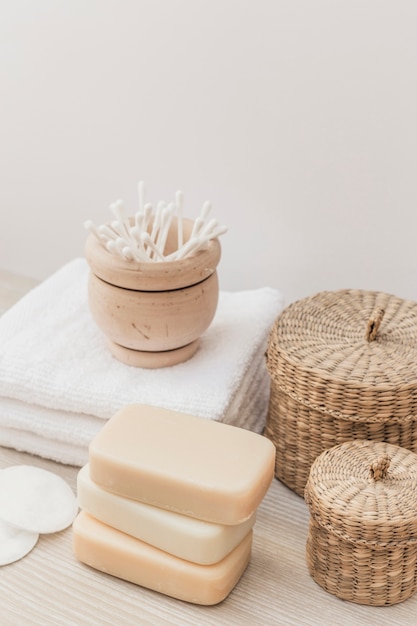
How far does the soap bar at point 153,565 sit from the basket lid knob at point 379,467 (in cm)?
13

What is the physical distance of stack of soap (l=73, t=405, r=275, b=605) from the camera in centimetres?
71

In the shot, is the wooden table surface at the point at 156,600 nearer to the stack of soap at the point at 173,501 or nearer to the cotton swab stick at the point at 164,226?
the stack of soap at the point at 173,501

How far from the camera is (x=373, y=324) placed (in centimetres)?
Result: 85

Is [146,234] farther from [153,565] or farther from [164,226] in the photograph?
[153,565]

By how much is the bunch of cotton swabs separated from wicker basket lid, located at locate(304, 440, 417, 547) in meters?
0.25

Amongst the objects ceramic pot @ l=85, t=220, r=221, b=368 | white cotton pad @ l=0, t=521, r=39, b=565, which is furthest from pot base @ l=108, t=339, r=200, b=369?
white cotton pad @ l=0, t=521, r=39, b=565

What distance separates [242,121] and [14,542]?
539mm

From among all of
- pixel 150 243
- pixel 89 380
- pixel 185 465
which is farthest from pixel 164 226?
pixel 185 465

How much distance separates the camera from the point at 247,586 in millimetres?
780

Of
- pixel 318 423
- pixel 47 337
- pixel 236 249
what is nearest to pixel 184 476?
pixel 318 423

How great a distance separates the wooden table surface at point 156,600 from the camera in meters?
0.74

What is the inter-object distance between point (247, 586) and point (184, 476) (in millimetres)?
140

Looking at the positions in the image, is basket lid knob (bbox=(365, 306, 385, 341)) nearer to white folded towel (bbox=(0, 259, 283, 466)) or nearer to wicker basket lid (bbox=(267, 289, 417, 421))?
wicker basket lid (bbox=(267, 289, 417, 421))

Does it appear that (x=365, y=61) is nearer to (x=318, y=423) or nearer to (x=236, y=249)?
(x=236, y=249)
